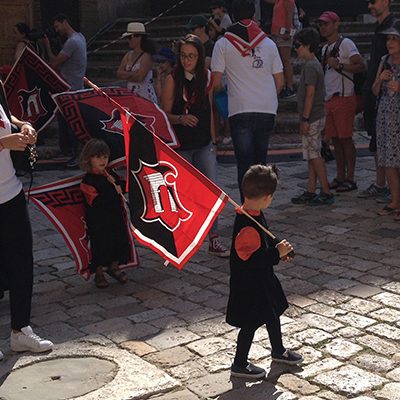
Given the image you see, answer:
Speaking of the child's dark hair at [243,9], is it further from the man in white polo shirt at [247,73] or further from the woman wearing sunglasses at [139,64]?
the woman wearing sunglasses at [139,64]

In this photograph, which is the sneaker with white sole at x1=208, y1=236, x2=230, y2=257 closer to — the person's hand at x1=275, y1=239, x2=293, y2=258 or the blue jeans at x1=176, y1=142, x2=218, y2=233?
the blue jeans at x1=176, y1=142, x2=218, y2=233

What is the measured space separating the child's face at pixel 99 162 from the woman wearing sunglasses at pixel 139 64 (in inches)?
143

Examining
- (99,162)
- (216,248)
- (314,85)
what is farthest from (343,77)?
(99,162)

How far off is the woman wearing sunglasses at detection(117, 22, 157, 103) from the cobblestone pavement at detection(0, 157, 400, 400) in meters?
2.65

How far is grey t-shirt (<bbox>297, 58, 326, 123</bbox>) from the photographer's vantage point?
7730 millimetres

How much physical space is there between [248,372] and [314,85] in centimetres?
464

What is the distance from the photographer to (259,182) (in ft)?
12.6

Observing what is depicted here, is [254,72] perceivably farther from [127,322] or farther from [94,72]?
[94,72]

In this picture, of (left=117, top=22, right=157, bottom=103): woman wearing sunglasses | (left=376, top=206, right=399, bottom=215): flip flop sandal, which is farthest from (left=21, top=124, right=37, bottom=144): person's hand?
(left=117, top=22, right=157, bottom=103): woman wearing sunglasses

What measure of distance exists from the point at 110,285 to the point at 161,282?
431 millimetres

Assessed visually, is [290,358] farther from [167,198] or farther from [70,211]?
[70,211]

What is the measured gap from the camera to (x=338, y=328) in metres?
4.61

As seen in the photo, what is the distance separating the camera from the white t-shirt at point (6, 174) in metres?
4.23

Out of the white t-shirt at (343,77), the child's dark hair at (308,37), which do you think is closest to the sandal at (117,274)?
the child's dark hair at (308,37)
